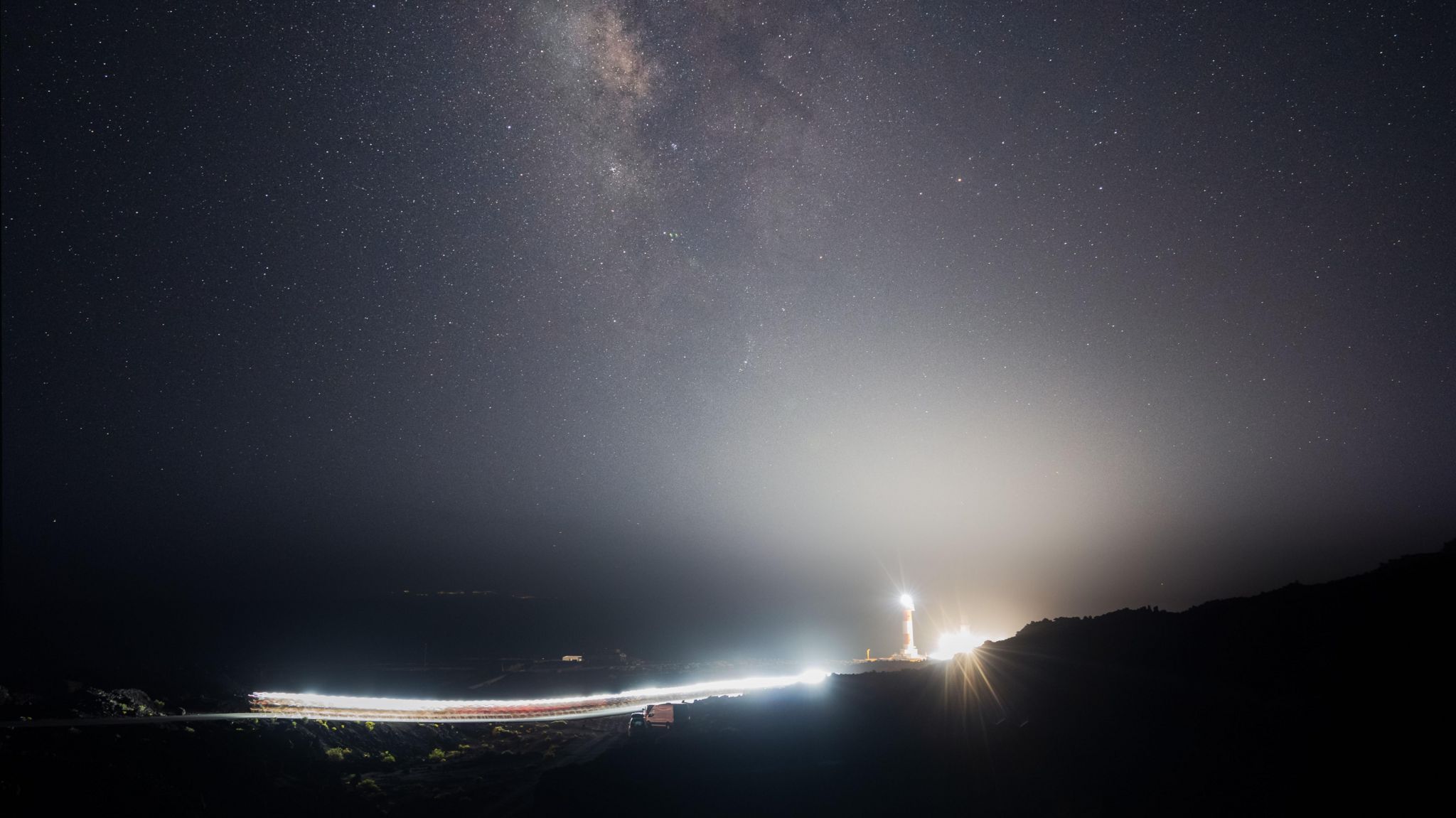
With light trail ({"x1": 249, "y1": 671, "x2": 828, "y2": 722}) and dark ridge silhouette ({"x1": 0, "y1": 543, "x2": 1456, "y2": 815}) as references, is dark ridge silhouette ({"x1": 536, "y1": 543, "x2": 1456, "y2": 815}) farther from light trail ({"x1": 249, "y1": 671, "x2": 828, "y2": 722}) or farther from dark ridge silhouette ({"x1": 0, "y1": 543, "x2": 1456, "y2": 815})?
light trail ({"x1": 249, "y1": 671, "x2": 828, "y2": 722})

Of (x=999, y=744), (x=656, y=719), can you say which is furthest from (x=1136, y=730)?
(x=656, y=719)

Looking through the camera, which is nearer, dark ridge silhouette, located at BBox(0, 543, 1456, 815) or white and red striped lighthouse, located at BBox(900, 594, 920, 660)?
dark ridge silhouette, located at BBox(0, 543, 1456, 815)

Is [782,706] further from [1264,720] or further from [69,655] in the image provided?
[69,655]

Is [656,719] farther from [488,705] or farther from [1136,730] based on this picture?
[1136,730]

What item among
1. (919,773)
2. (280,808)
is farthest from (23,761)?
(919,773)

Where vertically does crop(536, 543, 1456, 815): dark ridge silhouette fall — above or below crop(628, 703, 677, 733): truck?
above

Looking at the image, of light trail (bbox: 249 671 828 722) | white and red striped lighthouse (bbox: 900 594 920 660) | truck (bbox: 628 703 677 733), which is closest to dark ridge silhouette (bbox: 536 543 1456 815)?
truck (bbox: 628 703 677 733)
